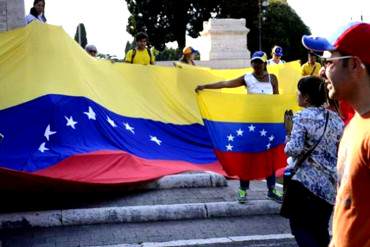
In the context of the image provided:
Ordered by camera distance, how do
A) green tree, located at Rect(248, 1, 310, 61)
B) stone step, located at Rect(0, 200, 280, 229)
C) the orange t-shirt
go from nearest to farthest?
1. the orange t-shirt
2. stone step, located at Rect(0, 200, 280, 229)
3. green tree, located at Rect(248, 1, 310, 61)

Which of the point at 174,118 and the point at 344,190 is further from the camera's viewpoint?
the point at 174,118

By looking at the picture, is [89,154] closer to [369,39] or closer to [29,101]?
[29,101]

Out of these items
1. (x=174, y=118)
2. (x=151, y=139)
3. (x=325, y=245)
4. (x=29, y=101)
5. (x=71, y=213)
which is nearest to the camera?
(x=325, y=245)

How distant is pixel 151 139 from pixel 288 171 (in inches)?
156

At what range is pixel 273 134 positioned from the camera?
23.0ft

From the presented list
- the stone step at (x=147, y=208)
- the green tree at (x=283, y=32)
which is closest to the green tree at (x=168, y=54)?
the green tree at (x=283, y=32)

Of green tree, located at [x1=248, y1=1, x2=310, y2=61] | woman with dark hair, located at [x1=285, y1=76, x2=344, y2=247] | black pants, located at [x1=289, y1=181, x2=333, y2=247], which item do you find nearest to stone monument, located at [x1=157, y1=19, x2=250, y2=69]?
woman with dark hair, located at [x1=285, y1=76, x2=344, y2=247]

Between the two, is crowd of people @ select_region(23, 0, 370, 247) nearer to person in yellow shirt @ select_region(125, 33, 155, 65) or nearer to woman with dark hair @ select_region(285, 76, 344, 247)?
woman with dark hair @ select_region(285, 76, 344, 247)

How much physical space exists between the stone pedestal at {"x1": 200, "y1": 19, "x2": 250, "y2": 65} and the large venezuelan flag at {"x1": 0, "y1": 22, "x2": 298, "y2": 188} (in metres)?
12.1

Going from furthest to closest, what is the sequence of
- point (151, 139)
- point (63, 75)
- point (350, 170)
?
point (151, 139) < point (63, 75) < point (350, 170)

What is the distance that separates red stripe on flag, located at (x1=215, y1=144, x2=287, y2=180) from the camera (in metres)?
6.80

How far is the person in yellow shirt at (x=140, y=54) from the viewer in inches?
376

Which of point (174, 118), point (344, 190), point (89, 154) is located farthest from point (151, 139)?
point (344, 190)

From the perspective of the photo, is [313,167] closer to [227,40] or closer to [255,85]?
[255,85]
